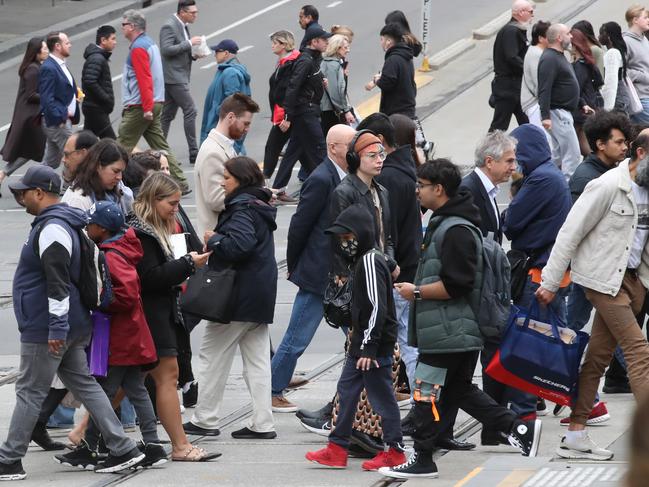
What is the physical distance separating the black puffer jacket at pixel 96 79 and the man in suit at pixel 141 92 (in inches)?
8.8

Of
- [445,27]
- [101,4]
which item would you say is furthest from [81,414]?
[101,4]

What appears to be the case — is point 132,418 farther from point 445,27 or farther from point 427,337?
point 445,27

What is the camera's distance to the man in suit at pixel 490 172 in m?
8.59

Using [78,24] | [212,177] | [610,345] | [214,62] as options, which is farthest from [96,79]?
[78,24]

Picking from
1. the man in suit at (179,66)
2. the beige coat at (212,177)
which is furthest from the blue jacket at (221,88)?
the beige coat at (212,177)

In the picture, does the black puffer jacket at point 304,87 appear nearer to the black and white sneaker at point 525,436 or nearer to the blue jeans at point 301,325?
the blue jeans at point 301,325

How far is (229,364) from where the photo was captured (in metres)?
8.76

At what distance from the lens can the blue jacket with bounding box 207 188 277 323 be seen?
8.54 metres

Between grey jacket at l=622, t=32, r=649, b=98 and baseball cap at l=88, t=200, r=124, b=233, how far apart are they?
1001cm

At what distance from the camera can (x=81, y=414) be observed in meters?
9.58

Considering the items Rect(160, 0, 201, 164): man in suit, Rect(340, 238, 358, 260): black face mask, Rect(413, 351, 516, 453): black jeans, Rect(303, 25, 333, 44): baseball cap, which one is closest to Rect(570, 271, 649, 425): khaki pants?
Rect(413, 351, 516, 453): black jeans

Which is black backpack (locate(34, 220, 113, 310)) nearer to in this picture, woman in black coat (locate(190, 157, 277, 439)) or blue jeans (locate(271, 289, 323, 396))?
woman in black coat (locate(190, 157, 277, 439))

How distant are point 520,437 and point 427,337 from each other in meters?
0.78

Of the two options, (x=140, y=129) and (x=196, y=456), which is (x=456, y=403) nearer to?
(x=196, y=456)
